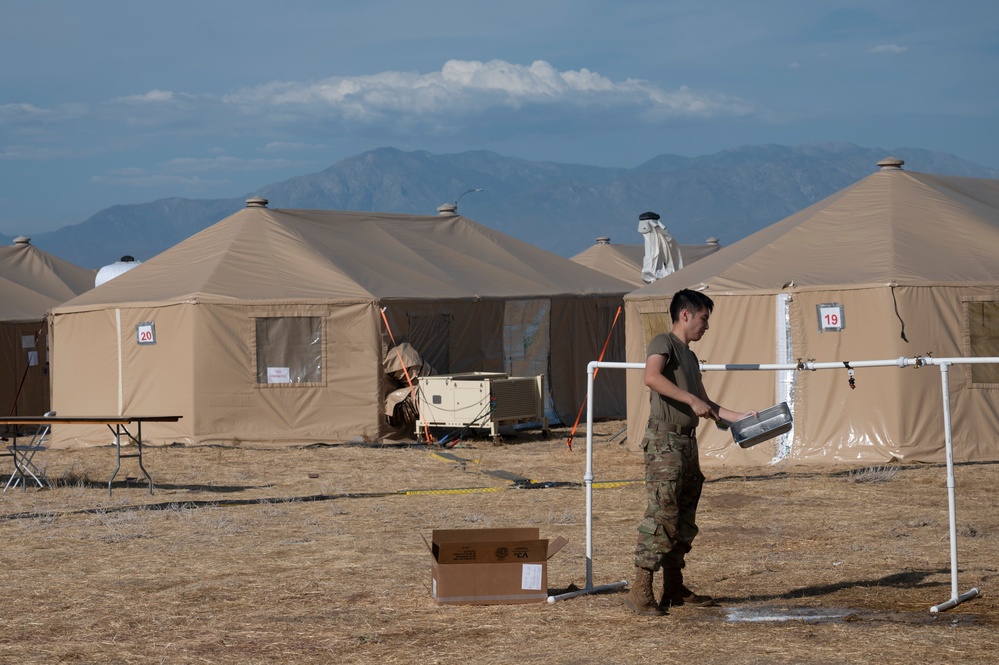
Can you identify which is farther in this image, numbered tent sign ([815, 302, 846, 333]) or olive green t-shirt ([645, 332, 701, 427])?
numbered tent sign ([815, 302, 846, 333])

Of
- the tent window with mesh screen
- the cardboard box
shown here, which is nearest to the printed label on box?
the cardboard box

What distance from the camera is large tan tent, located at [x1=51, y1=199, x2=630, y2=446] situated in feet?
57.2

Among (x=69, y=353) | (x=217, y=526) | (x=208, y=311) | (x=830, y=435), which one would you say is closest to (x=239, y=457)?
(x=208, y=311)

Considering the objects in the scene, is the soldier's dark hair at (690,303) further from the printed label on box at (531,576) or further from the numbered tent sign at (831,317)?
the numbered tent sign at (831,317)

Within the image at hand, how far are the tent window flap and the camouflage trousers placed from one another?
11.3 metres

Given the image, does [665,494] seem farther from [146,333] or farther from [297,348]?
[146,333]

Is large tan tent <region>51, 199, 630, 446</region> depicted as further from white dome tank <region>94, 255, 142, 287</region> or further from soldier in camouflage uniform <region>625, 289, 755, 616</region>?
soldier in camouflage uniform <region>625, 289, 755, 616</region>

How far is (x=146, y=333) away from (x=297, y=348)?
208 centimetres

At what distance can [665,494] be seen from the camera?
6.68 meters

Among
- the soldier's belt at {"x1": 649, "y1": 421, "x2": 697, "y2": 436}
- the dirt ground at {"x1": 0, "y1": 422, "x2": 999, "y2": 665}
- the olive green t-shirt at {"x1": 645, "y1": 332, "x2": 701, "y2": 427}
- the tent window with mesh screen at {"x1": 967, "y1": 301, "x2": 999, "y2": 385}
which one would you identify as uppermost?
the tent window with mesh screen at {"x1": 967, "y1": 301, "x2": 999, "y2": 385}

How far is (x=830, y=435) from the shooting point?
1394 centimetres

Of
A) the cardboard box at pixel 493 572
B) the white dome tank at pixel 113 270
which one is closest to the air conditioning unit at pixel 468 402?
the white dome tank at pixel 113 270

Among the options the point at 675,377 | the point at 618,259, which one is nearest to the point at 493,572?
the point at 675,377

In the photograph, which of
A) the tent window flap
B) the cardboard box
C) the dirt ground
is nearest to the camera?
the dirt ground
